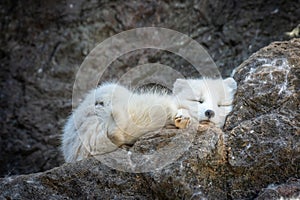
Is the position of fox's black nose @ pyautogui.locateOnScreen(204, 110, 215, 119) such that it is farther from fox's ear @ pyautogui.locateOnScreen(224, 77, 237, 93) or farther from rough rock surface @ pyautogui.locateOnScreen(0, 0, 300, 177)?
rough rock surface @ pyautogui.locateOnScreen(0, 0, 300, 177)

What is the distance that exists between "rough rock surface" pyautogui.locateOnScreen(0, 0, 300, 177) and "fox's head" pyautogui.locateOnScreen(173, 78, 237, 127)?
6.34ft

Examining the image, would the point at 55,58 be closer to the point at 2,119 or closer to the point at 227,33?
the point at 2,119

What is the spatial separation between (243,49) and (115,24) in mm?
1980

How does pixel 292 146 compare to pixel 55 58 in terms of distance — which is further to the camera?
pixel 55 58

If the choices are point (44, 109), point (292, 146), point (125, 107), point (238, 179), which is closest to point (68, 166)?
point (125, 107)

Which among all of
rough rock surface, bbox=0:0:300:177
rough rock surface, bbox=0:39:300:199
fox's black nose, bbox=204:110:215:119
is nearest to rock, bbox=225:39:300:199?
rough rock surface, bbox=0:39:300:199

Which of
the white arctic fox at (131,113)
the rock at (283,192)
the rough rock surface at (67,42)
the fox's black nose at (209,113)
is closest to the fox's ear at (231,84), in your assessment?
the white arctic fox at (131,113)

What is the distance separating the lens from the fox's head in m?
6.30

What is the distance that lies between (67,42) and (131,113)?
4.21m

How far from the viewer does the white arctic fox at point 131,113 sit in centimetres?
569

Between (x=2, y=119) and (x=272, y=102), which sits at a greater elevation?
(x=272, y=102)

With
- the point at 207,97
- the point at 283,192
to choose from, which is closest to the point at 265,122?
the point at 283,192

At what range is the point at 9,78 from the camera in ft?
31.2

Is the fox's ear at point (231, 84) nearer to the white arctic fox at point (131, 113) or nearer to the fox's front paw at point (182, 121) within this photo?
the white arctic fox at point (131, 113)
